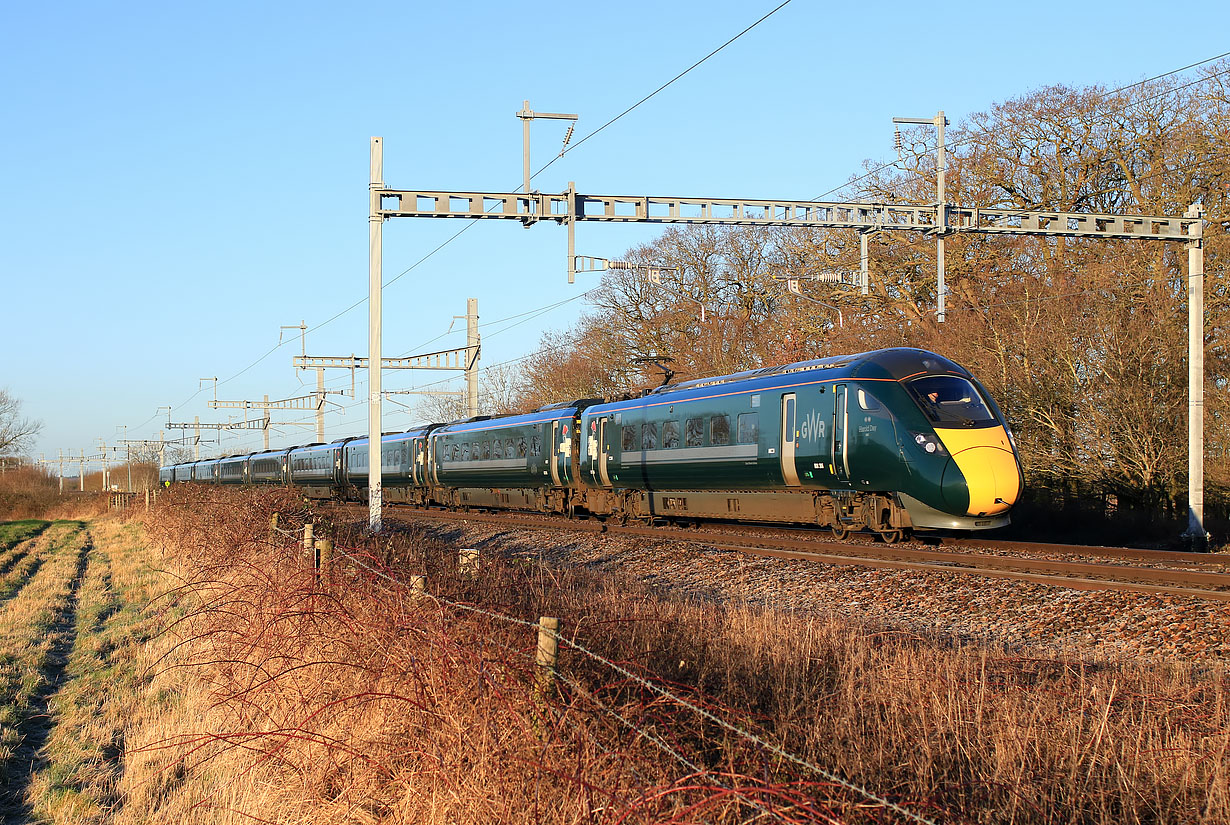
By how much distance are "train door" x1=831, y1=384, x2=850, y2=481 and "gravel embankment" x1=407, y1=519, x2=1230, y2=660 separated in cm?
204

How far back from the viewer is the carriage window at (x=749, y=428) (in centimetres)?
1795

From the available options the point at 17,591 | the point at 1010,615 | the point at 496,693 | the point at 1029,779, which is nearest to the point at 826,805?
the point at 1029,779

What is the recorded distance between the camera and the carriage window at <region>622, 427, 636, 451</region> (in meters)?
22.0

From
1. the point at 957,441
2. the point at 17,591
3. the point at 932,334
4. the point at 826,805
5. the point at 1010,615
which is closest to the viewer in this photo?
the point at 826,805

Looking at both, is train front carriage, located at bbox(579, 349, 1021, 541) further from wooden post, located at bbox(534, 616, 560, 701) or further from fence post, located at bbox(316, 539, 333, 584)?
wooden post, located at bbox(534, 616, 560, 701)

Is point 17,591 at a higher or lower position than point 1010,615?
lower

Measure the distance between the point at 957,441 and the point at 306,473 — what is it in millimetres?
36943

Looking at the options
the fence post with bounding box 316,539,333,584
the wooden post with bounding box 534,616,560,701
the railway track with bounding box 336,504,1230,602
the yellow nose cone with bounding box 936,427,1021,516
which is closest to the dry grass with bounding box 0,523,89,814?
the fence post with bounding box 316,539,333,584

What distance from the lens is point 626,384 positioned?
47.0 m

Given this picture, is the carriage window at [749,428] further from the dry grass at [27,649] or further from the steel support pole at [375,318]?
the dry grass at [27,649]

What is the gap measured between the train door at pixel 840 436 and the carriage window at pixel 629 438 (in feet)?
→ 21.8

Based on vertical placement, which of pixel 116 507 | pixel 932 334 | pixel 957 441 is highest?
pixel 932 334

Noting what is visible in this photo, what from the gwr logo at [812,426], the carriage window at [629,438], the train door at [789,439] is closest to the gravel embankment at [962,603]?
the train door at [789,439]

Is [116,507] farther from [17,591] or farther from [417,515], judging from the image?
[17,591]
